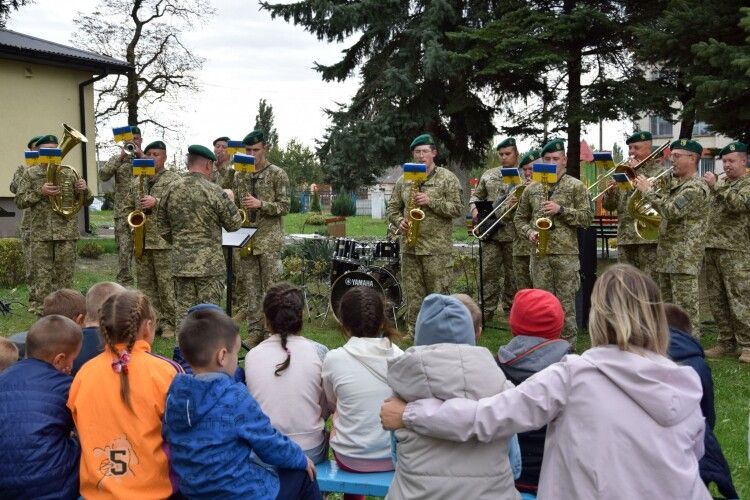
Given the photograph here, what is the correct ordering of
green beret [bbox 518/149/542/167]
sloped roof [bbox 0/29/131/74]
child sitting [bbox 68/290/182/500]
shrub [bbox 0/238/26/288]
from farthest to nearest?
sloped roof [bbox 0/29/131/74]
shrub [bbox 0/238/26/288]
green beret [bbox 518/149/542/167]
child sitting [bbox 68/290/182/500]

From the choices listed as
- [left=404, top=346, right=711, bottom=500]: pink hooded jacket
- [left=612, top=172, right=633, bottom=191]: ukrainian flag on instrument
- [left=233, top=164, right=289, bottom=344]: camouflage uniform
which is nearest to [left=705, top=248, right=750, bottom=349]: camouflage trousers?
[left=612, top=172, right=633, bottom=191]: ukrainian flag on instrument

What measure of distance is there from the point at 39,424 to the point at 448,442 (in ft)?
5.86

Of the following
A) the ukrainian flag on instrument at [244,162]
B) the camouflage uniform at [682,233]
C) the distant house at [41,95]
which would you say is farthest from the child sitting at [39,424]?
the distant house at [41,95]

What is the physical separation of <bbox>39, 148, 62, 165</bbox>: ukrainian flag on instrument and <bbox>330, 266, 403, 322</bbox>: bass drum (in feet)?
12.0

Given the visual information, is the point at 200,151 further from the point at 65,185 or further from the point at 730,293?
the point at 730,293

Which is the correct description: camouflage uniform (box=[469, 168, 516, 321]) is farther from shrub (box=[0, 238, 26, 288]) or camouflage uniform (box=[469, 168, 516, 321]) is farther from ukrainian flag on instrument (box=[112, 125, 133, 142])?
shrub (box=[0, 238, 26, 288])

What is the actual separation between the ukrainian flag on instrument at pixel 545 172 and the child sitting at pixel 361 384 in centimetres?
452

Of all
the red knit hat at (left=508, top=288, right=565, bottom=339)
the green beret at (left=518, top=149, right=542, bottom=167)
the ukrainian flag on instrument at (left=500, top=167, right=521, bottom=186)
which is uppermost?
the green beret at (left=518, top=149, right=542, bottom=167)

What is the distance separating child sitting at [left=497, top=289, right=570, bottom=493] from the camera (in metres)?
3.76

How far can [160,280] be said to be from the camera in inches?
374

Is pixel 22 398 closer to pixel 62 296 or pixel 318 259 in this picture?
pixel 62 296

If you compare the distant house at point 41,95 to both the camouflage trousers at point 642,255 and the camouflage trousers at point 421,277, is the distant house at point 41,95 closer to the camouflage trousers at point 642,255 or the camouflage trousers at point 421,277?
the camouflage trousers at point 421,277

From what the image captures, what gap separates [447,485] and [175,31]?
103 ft

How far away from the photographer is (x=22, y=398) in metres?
3.60
